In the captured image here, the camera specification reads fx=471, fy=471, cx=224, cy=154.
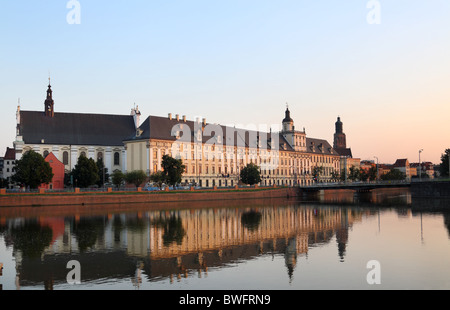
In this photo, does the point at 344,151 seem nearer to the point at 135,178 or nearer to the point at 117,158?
the point at 117,158

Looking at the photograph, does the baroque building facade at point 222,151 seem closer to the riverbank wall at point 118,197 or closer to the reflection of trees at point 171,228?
the riverbank wall at point 118,197

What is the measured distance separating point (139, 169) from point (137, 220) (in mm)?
46781

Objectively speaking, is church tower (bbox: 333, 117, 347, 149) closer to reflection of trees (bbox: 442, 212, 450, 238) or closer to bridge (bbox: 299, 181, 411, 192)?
bridge (bbox: 299, 181, 411, 192)

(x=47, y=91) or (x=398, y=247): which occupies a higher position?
(x=47, y=91)

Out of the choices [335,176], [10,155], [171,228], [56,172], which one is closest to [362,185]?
[335,176]

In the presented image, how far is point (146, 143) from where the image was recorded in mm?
93875

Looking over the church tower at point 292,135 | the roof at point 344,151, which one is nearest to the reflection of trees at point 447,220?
the church tower at point 292,135

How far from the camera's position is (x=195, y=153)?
101125mm

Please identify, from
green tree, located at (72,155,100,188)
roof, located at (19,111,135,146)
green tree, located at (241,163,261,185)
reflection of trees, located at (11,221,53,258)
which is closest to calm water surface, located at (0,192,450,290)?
reflection of trees, located at (11,221,53,258)

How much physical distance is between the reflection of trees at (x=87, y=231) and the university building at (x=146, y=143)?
45.5 metres

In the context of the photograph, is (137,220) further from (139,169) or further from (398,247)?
(139,169)

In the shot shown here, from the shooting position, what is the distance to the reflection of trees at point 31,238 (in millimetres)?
29328

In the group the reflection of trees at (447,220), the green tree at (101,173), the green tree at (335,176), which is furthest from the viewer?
the green tree at (335,176)

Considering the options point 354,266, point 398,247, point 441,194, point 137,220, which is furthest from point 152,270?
point 441,194
